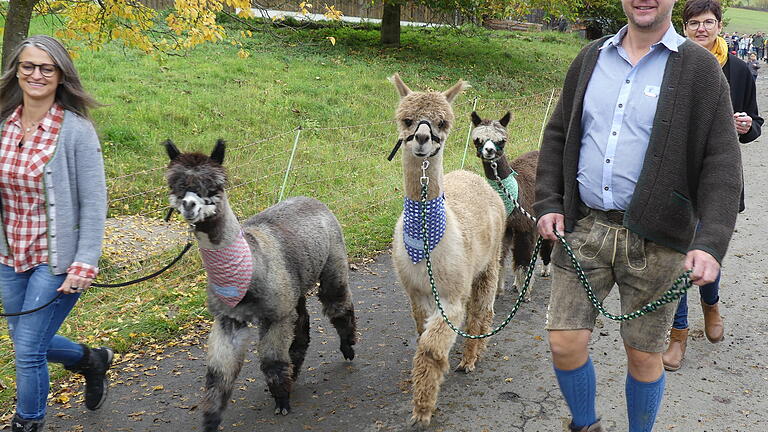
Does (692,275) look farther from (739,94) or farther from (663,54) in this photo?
(739,94)

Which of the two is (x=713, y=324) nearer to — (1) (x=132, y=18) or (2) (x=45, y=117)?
(2) (x=45, y=117)

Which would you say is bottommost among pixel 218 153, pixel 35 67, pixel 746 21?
pixel 746 21

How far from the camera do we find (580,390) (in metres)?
3.06

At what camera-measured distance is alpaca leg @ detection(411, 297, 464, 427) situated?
386cm

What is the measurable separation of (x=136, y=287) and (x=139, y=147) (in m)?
3.50

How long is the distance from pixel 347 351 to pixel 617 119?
102 inches

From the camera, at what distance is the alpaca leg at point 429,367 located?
386 cm

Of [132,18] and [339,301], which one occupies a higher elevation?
[132,18]

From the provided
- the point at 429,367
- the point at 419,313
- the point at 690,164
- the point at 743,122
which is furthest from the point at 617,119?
the point at 419,313

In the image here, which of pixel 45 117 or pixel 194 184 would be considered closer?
pixel 45 117

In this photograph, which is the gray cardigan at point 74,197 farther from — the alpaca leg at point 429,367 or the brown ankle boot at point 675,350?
the brown ankle boot at point 675,350

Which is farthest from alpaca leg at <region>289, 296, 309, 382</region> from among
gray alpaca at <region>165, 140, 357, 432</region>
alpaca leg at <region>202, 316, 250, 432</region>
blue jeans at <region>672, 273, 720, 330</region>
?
blue jeans at <region>672, 273, 720, 330</region>

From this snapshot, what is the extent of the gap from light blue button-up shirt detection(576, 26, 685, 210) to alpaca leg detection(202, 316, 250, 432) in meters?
1.99

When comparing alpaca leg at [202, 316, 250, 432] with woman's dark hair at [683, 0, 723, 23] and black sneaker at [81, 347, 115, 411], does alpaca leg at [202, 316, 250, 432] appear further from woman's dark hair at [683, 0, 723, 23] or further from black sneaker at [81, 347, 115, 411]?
woman's dark hair at [683, 0, 723, 23]
